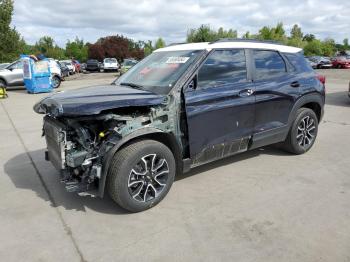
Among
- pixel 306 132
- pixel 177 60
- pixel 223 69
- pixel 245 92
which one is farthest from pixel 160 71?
pixel 306 132

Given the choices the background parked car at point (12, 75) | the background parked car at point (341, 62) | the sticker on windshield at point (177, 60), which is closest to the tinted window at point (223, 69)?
the sticker on windshield at point (177, 60)

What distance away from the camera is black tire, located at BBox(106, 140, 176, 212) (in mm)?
3467

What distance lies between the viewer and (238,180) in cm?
454

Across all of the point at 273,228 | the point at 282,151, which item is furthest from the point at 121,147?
the point at 282,151

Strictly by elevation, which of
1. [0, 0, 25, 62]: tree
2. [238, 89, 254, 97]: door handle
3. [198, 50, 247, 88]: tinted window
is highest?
[0, 0, 25, 62]: tree

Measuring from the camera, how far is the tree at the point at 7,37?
2355 centimetres

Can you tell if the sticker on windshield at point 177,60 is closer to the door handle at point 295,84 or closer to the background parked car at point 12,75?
the door handle at point 295,84

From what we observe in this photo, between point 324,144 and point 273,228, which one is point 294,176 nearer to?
point 273,228

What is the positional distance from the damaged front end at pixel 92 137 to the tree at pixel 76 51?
70.7 meters

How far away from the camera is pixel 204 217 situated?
142 inches

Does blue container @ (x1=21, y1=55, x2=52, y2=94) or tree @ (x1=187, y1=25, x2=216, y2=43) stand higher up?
tree @ (x1=187, y1=25, x2=216, y2=43)

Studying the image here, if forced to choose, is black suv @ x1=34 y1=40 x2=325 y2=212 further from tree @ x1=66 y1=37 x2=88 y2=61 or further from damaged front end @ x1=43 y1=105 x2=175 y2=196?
tree @ x1=66 y1=37 x2=88 y2=61

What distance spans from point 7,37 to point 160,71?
23610 mm

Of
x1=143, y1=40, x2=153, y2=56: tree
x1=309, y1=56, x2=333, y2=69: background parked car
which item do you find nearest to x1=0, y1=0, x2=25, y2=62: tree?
x1=309, y1=56, x2=333, y2=69: background parked car
